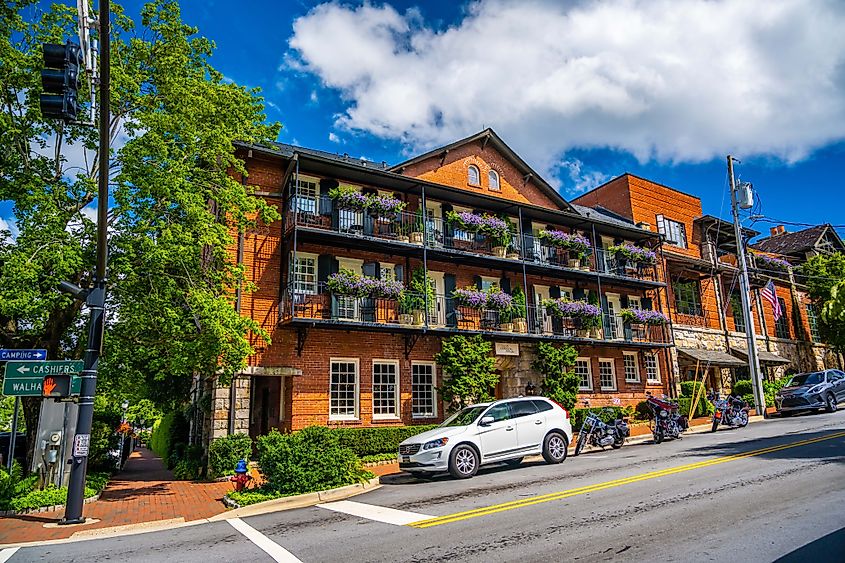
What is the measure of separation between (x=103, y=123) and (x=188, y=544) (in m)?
6.20

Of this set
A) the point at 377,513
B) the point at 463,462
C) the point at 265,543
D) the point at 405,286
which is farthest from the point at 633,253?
the point at 265,543

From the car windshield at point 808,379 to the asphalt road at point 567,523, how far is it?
12701 mm

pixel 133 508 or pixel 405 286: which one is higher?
pixel 405 286

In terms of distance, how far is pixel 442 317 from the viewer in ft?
67.9

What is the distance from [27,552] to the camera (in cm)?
752

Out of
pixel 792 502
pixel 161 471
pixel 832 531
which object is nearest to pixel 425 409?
pixel 161 471

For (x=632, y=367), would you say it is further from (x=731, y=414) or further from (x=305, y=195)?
(x=305, y=195)

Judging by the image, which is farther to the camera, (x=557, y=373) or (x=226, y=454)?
(x=557, y=373)

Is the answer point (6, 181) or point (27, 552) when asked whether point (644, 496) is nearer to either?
point (27, 552)

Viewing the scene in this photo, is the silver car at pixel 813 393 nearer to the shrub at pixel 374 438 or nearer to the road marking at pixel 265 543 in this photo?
the shrub at pixel 374 438

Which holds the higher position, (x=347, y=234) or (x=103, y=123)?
(x=347, y=234)

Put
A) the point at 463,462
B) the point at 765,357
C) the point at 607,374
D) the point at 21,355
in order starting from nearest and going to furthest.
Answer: the point at 21,355 → the point at 463,462 → the point at 607,374 → the point at 765,357

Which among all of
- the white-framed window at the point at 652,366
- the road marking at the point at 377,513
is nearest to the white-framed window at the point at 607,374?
the white-framed window at the point at 652,366

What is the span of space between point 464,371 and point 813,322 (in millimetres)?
30545
